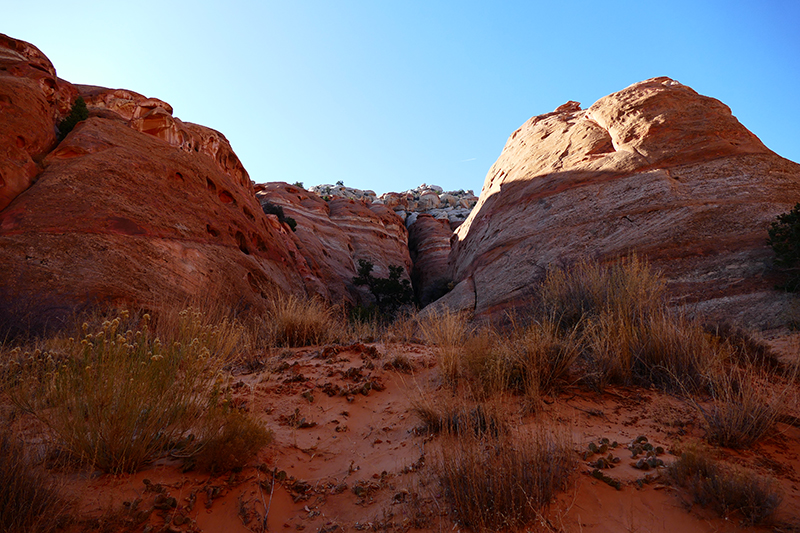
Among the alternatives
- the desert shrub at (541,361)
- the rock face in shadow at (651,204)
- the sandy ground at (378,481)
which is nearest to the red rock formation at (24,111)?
the sandy ground at (378,481)

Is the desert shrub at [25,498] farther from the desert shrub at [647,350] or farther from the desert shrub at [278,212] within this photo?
the desert shrub at [278,212]

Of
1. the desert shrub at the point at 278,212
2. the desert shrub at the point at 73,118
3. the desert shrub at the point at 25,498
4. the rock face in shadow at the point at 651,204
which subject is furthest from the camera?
the desert shrub at the point at 278,212

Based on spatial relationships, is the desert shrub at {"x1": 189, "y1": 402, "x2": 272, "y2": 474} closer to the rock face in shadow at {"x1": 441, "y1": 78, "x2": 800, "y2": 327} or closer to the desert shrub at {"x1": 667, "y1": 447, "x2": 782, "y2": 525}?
the desert shrub at {"x1": 667, "y1": 447, "x2": 782, "y2": 525}

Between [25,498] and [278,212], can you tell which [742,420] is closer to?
[25,498]

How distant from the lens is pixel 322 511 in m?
2.92

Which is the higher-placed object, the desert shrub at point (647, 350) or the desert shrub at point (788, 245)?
the desert shrub at point (788, 245)

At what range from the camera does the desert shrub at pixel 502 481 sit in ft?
7.89

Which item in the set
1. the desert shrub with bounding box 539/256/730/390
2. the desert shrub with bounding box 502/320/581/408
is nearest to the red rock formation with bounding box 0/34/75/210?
the desert shrub with bounding box 502/320/581/408

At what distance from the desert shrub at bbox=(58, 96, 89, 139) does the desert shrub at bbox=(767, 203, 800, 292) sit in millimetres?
16437

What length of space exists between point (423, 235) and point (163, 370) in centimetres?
2993

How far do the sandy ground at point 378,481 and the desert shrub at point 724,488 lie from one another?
0.07 metres

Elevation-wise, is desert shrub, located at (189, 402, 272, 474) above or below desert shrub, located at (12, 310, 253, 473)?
below

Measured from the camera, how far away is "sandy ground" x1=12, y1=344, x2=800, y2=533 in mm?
2490

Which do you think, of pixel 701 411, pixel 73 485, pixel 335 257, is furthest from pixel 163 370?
pixel 335 257
